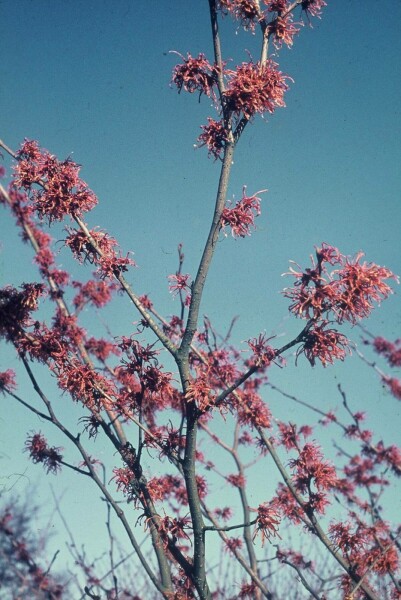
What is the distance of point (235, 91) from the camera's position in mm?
4637

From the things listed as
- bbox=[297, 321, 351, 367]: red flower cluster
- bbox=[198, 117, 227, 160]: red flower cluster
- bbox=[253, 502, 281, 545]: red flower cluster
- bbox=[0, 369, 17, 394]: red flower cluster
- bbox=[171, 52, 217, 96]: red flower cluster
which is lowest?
bbox=[253, 502, 281, 545]: red flower cluster

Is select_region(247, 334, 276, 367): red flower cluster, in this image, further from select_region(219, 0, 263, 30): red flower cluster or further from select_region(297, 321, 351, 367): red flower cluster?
select_region(219, 0, 263, 30): red flower cluster

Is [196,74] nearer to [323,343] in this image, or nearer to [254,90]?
[254,90]

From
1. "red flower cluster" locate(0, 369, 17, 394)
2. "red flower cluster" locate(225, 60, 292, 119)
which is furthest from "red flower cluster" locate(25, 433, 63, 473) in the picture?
"red flower cluster" locate(225, 60, 292, 119)

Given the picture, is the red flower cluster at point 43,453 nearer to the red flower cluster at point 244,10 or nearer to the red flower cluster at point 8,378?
the red flower cluster at point 8,378

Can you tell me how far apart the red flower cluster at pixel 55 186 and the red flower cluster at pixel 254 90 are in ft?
5.67

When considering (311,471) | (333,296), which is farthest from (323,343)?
(311,471)

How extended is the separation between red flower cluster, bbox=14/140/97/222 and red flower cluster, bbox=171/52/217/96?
1439 mm

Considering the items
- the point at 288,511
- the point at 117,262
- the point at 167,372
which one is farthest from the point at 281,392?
the point at 117,262

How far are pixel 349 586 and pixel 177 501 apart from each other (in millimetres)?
3586

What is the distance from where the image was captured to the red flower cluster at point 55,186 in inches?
186

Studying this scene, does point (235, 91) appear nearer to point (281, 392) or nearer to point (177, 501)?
point (281, 392)

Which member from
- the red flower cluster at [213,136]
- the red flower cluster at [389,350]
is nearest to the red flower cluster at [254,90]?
the red flower cluster at [213,136]

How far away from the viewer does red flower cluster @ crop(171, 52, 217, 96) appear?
4.85 meters
